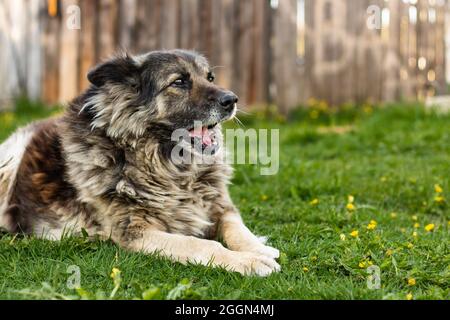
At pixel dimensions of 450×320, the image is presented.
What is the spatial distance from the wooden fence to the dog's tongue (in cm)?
446

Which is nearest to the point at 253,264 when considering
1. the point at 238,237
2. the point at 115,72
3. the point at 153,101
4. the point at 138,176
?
the point at 238,237

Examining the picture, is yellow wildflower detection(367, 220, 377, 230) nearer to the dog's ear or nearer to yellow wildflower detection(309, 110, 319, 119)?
the dog's ear

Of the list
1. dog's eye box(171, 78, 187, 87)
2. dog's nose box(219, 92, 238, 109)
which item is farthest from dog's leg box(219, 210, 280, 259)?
dog's eye box(171, 78, 187, 87)

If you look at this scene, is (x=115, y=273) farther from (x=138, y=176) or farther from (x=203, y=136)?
(x=203, y=136)

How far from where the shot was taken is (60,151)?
480cm

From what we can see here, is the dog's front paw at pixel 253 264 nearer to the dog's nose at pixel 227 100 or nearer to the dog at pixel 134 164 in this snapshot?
the dog at pixel 134 164

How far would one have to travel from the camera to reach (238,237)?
14.4 ft

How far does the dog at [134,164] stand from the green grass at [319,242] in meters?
0.26

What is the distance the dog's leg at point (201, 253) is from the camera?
387 cm

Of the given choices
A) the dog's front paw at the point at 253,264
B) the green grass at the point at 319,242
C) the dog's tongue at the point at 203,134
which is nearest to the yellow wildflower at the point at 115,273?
the green grass at the point at 319,242
